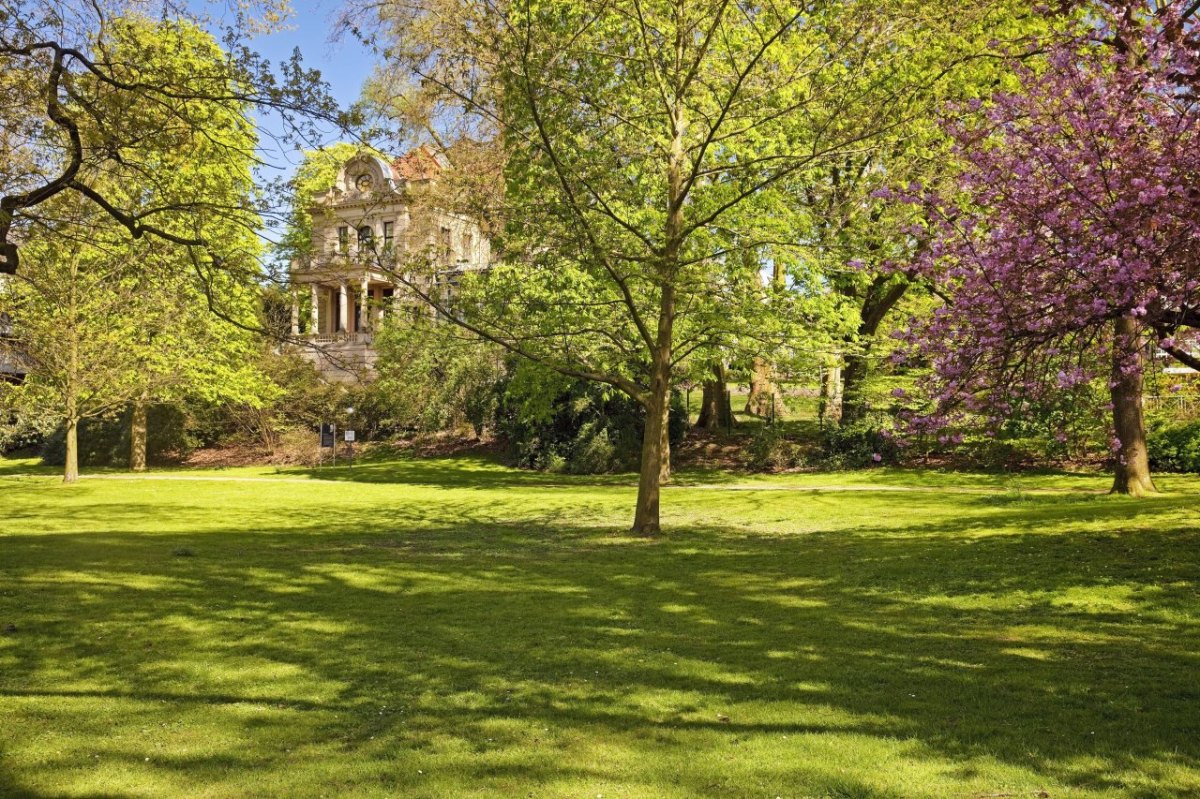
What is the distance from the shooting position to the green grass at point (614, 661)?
5227 mm

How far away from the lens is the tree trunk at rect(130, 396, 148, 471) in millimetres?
34969

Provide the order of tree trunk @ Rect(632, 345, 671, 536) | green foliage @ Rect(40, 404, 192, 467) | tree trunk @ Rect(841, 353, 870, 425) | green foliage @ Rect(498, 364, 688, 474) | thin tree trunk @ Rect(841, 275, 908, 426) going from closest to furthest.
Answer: tree trunk @ Rect(632, 345, 671, 536) → thin tree trunk @ Rect(841, 275, 908, 426) → tree trunk @ Rect(841, 353, 870, 425) → green foliage @ Rect(498, 364, 688, 474) → green foliage @ Rect(40, 404, 192, 467)

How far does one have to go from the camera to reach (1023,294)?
9.70 metres

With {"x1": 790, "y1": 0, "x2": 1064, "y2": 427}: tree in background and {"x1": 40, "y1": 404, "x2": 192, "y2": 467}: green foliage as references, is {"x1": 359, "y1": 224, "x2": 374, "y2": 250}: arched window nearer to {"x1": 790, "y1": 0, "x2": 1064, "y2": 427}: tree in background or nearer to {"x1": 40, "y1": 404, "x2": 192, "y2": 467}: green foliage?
{"x1": 790, "y1": 0, "x2": 1064, "y2": 427}: tree in background

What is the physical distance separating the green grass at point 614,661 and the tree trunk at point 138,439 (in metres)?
19.9

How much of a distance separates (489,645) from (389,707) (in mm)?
1962

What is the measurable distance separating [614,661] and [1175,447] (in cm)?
2058

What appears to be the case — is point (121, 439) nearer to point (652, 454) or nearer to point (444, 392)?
point (444, 392)

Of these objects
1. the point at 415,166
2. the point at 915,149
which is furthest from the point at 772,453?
the point at 415,166

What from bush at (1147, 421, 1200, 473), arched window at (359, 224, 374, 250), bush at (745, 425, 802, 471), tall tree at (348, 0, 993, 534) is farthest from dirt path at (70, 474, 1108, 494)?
arched window at (359, 224, 374, 250)

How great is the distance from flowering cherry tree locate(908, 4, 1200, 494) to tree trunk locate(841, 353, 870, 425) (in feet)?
54.4

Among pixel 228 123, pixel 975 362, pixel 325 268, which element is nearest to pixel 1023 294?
pixel 975 362

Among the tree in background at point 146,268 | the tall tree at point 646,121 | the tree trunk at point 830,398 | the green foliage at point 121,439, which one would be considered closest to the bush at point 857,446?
the tree trunk at point 830,398

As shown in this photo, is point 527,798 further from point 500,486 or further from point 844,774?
point 500,486
